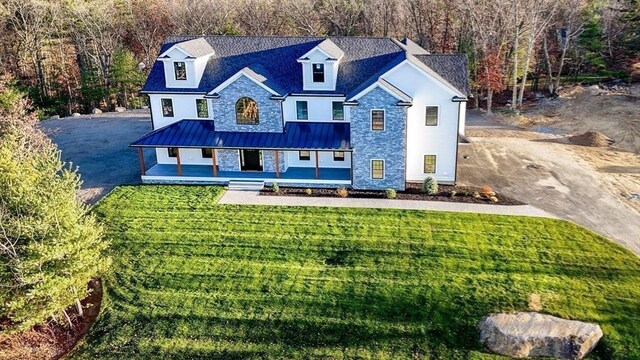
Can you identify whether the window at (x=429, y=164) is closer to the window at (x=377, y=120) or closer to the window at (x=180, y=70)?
the window at (x=377, y=120)

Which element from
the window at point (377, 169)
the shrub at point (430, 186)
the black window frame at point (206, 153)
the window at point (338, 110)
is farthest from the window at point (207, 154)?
the shrub at point (430, 186)

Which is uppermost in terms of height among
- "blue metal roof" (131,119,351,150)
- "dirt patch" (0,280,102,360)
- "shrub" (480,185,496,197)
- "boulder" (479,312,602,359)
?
"blue metal roof" (131,119,351,150)

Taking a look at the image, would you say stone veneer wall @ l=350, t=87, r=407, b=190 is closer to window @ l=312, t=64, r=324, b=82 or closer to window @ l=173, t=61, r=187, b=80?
window @ l=312, t=64, r=324, b=82

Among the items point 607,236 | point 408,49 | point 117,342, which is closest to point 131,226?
point 117,342

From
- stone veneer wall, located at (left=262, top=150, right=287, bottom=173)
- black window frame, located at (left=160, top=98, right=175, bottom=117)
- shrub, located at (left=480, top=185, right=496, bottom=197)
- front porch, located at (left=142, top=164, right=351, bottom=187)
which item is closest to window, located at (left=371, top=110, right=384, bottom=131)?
front porch, located at (left=142, top=164, right=351, bottom=187)

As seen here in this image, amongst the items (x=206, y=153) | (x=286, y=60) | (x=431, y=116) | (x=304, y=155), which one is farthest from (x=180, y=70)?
(x=431, y=116)

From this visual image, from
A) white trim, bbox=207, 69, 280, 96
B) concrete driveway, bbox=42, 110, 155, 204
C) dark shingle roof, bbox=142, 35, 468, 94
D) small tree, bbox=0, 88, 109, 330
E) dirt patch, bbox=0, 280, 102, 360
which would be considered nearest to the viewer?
small tree, bbox=0, 88, 109, 330

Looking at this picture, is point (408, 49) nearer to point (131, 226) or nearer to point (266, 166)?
point (266, 166)
